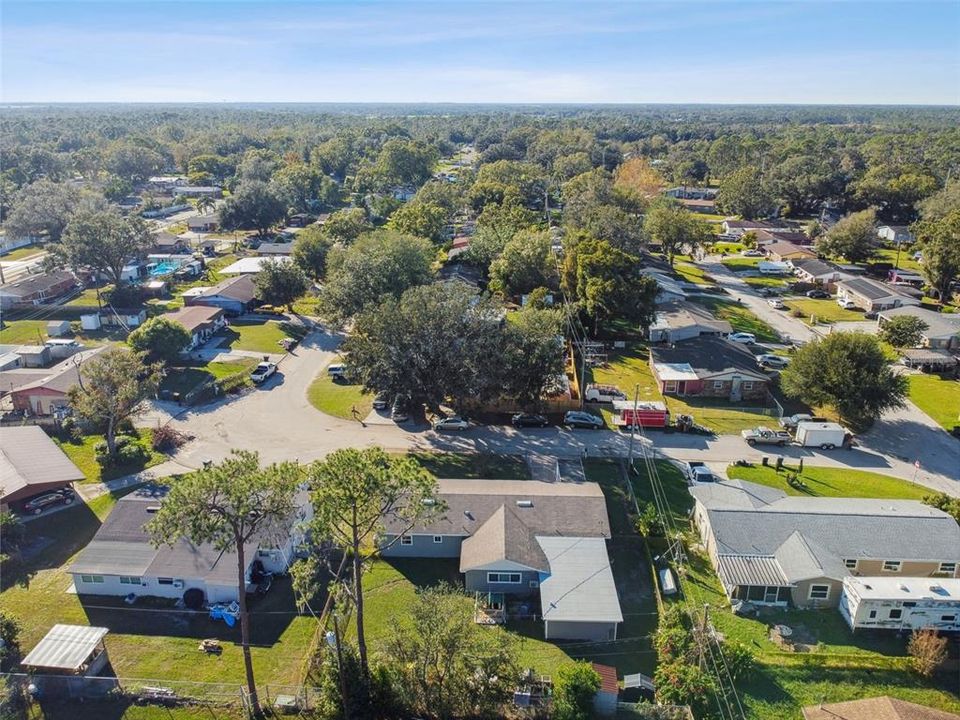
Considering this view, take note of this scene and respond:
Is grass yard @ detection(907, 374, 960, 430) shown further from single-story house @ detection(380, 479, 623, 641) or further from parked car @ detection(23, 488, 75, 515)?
parked car @ detection(23, 488, 75, 515)

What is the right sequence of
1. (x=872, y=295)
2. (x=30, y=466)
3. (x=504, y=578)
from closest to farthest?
(x=504, y=578), (x=30, y=466), (x=872, y=295)

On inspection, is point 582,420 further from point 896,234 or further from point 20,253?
point 20,253

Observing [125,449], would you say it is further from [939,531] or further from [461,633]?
[939,531]

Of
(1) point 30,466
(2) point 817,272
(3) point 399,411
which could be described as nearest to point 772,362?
(3) point 399,411

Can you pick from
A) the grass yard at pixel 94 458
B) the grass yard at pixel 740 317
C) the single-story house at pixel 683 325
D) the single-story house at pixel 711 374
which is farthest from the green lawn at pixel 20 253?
the grass yard at pixel 740 317

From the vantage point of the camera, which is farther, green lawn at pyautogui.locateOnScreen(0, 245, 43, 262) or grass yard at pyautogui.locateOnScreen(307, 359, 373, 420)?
green lawn at pyautogui.locateOnScreen(0, 245, 43, 262)

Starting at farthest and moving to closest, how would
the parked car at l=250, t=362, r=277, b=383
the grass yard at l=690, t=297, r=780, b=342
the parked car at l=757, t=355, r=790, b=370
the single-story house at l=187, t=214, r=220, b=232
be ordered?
the single-story house at l=187, t=214, r=220, b=232, the grass yard at l=690, t=297, r=780, b=342, the parked car at l=757, t=355, r=790, b=370, the parked car at l=250, t=362, r=277, b=383

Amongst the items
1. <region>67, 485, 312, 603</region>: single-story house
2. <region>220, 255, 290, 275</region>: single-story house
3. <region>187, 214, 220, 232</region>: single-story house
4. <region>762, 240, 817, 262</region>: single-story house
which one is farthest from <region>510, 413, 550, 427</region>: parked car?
<region>187, 214, 220, 232</region>: single-story house
